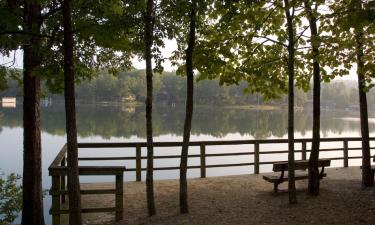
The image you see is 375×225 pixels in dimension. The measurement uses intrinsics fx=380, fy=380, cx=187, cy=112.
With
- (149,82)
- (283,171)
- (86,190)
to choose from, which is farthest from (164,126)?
(86,190)

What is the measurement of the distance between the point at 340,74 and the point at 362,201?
10.4ft

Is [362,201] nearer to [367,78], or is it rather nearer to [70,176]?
[367,78]

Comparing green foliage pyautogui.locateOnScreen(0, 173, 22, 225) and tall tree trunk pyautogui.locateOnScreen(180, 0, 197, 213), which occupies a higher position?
tall tree trunk pyautogui.locateOnScreen(180, 0, 197, 213)

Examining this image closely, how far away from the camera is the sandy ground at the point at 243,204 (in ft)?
24.7

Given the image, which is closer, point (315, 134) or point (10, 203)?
point (315, 134)

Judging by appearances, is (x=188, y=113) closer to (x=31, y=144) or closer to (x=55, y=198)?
(x=55, y=198)

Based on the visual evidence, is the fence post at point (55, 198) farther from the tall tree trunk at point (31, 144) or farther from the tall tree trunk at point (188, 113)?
the tall tree trunk at point (188, 113)

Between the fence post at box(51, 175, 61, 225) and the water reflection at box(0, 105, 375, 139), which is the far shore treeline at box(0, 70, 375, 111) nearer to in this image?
the water reflection at box(0, 105, 375, 139)

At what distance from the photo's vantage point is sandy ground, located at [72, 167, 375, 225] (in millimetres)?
7543

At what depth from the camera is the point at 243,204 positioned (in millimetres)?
8711

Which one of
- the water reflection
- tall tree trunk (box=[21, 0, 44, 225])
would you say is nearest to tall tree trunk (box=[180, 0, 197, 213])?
tall tree trunk (box=[21, 0, 44, 225])

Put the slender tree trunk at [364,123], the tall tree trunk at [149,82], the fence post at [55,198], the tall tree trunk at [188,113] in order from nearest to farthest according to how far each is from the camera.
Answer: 1. the fence post at [55,198]
2. the tall tree trunk at [149,82]
3. the tall tree trunk at [188,113]
4. the slender tree trunk at [364,123]

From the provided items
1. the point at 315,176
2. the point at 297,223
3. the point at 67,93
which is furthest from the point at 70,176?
the point at 315,176

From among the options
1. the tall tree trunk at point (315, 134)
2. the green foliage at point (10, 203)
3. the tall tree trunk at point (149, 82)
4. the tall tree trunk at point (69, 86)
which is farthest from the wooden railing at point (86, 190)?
the tall tree trunk at point (315, 134)
